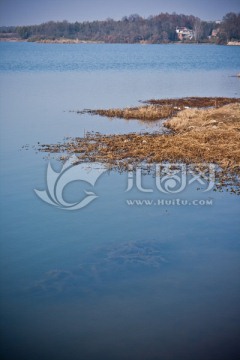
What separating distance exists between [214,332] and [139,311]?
129cm

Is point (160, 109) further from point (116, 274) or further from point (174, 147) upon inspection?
point (116, 274)

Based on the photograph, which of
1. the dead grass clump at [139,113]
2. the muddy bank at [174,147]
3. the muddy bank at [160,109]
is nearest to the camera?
the muddy bank at [174,147]

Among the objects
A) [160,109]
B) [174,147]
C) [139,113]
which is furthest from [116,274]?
[160,109]

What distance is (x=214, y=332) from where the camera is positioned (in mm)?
7055

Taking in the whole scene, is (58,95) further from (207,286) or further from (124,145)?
(207,286)

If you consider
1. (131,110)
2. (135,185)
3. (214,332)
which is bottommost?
(214,332)

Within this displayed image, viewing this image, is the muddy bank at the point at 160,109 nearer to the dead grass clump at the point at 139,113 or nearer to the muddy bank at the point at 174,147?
the dead grass clump at the point at 139,113

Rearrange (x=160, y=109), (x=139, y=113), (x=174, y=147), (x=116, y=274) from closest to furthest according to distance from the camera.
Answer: (x=116, y=274) < (x=174, y=147) < (x=139, y=113) < (x=160, y=109)

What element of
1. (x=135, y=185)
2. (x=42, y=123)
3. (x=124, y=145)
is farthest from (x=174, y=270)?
(x=42, y=123)

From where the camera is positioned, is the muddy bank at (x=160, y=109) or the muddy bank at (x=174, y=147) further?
the muddy bank at (x=160, y=109)

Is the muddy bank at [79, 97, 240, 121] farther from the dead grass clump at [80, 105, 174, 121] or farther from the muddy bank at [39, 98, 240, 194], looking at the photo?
the muddy bank at [39, 98, 240, 194]

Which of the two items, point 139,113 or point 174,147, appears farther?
point 139,113

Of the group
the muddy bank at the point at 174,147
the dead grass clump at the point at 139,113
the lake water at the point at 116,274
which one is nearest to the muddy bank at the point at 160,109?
the dead grass clump at the point at 139,113

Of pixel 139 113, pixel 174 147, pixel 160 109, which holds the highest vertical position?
pixel 160 109
